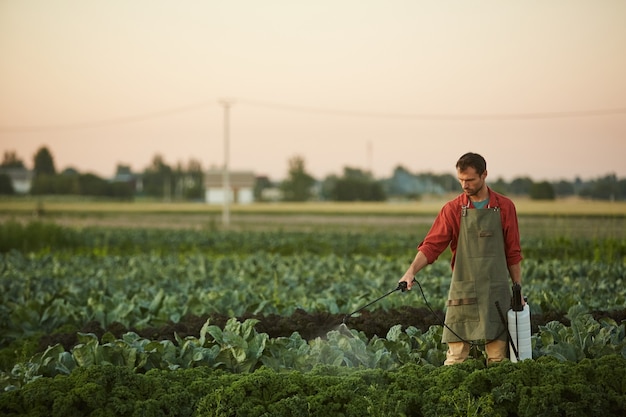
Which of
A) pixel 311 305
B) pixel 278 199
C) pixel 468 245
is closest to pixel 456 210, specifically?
pixel 468 245

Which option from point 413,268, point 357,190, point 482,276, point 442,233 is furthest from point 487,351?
point 357,190

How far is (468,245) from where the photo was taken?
18.5 ft

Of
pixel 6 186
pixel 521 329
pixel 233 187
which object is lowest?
pixel 521 329

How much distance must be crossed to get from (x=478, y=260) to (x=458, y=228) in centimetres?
28

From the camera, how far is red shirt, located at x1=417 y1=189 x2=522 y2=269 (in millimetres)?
5602

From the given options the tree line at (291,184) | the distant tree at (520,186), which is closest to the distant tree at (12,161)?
the tree line at (291,184)

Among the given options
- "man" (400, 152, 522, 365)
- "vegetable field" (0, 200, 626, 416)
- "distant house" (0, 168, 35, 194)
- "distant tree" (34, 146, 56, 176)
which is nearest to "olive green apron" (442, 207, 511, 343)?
"man" (400, 152, 522, 365)

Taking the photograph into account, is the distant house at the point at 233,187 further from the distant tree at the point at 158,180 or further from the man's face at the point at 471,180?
the man's face at the point at 471,180

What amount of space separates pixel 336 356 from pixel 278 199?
72.1m

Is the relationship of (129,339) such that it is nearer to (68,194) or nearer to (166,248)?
(166,248)

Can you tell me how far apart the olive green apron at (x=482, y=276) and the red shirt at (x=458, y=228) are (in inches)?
2.3

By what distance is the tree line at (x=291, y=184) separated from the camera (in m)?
37.1

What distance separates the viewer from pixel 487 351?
5727 millimetres

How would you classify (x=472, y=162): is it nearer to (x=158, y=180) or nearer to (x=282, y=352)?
(x=282, y=352)
